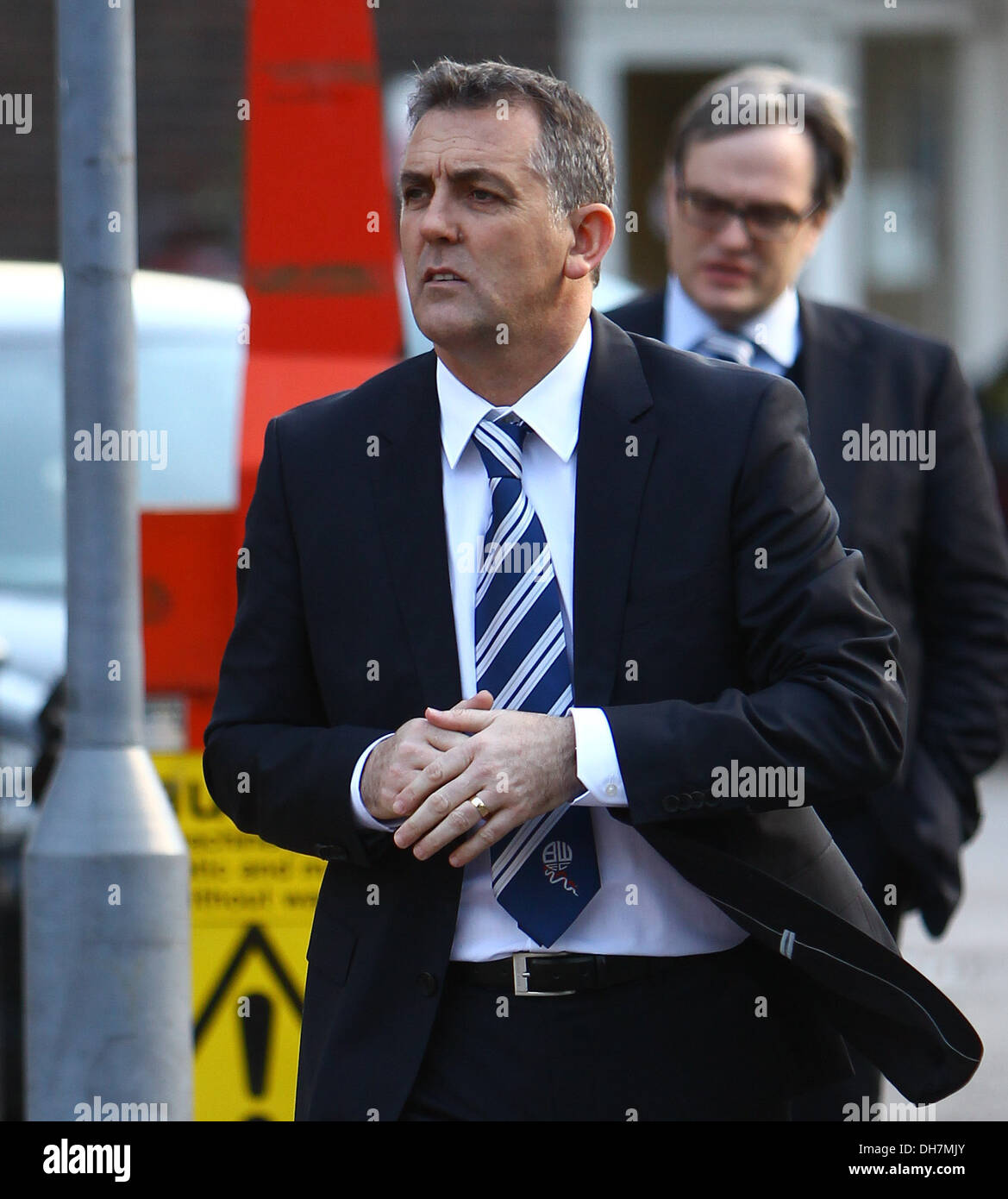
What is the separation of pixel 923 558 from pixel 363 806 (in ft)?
5.73

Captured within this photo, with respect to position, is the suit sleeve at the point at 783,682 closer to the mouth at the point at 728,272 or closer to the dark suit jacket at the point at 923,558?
the dark suit jacket at the point at 923,558

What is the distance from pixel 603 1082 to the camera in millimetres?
2648

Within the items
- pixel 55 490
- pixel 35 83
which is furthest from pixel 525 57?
pixel 55 490

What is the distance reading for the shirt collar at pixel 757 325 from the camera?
4039 mm

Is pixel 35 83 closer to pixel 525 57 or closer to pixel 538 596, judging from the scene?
pixel 525 57

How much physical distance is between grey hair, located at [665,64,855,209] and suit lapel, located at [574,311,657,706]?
1.51 meters

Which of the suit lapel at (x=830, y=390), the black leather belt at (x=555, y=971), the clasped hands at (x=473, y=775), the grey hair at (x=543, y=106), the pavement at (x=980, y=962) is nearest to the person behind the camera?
the clasped hands at (x=473, y=775)

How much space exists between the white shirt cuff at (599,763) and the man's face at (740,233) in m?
1.69

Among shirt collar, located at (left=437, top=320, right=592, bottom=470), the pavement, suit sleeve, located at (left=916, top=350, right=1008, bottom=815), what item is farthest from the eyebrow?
the pavement

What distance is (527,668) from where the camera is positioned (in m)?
2.69

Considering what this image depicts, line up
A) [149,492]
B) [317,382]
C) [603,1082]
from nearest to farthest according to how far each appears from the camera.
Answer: [603,1082] → [317,382] → [149,492]

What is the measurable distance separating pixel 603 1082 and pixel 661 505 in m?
0.75

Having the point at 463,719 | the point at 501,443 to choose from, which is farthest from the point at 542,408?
the point at 463,719

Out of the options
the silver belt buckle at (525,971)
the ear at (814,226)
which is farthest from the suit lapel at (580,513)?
the ear at (814,226)
